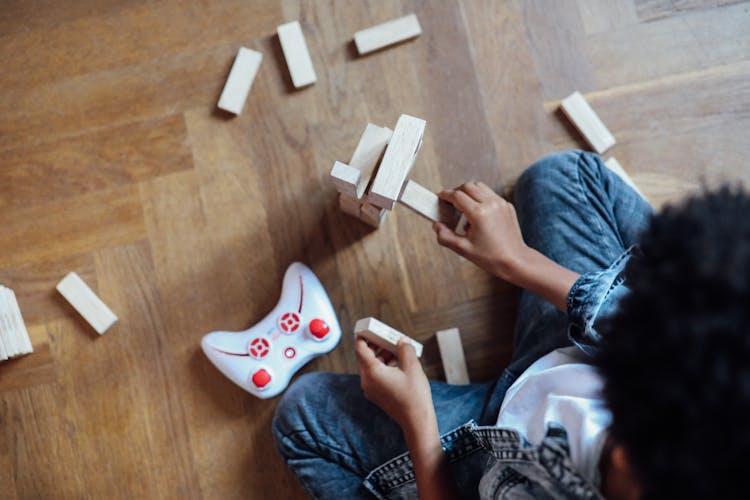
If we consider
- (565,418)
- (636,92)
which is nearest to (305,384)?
(565,418)

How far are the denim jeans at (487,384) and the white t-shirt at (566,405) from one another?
0.06 metres

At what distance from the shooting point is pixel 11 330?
859mm

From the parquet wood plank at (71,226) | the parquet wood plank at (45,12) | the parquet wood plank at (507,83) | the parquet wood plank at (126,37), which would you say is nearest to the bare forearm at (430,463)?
the parquet wood plank at (507,83)

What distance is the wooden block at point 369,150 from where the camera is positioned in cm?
65

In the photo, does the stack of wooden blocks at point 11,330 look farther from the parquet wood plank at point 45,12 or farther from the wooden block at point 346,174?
the wooden block at point 346,174

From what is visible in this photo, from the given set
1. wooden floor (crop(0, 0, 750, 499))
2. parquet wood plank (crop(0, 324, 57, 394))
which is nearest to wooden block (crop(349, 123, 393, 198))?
wooden floor (crop(0, 0, 750, 499))

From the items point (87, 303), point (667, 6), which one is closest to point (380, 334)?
point (87, 303)

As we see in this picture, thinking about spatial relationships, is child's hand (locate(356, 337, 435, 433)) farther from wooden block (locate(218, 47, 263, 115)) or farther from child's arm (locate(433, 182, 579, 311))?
wooden block (locate(218, 47, 263, 115))

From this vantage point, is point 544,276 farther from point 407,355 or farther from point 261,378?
point 261,378

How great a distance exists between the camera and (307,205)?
2.92ft

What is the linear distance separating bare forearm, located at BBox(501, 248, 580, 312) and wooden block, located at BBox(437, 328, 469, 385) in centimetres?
17

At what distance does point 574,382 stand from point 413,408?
0.19 meters

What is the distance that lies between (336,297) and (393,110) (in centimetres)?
31

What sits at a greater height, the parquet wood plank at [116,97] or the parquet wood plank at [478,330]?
the parquet wood plank at [116,97]
